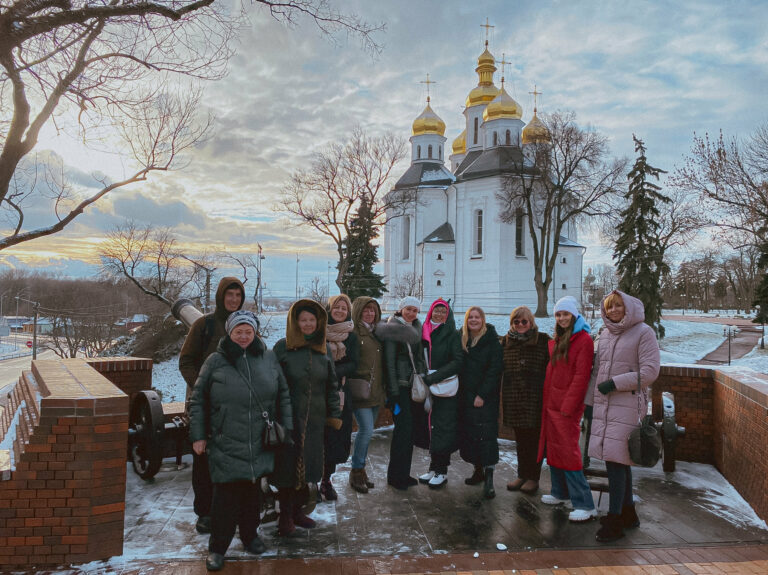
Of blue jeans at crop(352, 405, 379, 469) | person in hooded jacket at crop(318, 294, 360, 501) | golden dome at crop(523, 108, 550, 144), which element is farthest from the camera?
golden dome at crop(523, 108, 550, 144)

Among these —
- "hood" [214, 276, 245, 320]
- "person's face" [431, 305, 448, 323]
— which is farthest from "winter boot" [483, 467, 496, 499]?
"hood" [214, 276, 245, 320]

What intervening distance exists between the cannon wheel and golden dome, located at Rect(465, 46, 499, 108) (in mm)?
47093

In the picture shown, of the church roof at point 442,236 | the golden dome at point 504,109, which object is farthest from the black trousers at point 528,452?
the golden dome at point 504,109

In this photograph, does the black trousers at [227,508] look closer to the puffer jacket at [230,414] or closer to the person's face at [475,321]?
the puffer jacket at [230,414]

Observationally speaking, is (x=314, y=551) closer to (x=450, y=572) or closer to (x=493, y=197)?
(x=450, y=572)

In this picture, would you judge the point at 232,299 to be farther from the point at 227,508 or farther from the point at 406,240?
the point at 406,240

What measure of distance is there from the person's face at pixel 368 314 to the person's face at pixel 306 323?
110 cm

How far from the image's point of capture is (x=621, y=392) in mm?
4449

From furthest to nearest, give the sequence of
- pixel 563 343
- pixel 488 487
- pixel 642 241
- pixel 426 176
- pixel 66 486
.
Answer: pixel 426 176 → pixel 642 241 → pixel 488 487 → pixel 563 343 → pixel 66 486

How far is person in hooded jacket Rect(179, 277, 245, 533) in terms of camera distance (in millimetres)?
4406

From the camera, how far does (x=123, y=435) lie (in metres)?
3.80

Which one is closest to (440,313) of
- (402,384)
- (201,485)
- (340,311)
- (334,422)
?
(402,384)

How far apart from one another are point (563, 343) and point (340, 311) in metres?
2.02

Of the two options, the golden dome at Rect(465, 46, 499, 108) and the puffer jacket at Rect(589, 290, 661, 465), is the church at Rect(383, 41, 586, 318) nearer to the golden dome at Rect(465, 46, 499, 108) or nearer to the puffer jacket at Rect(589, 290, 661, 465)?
the golden dome at Rect(465, 46, 499, 108)
